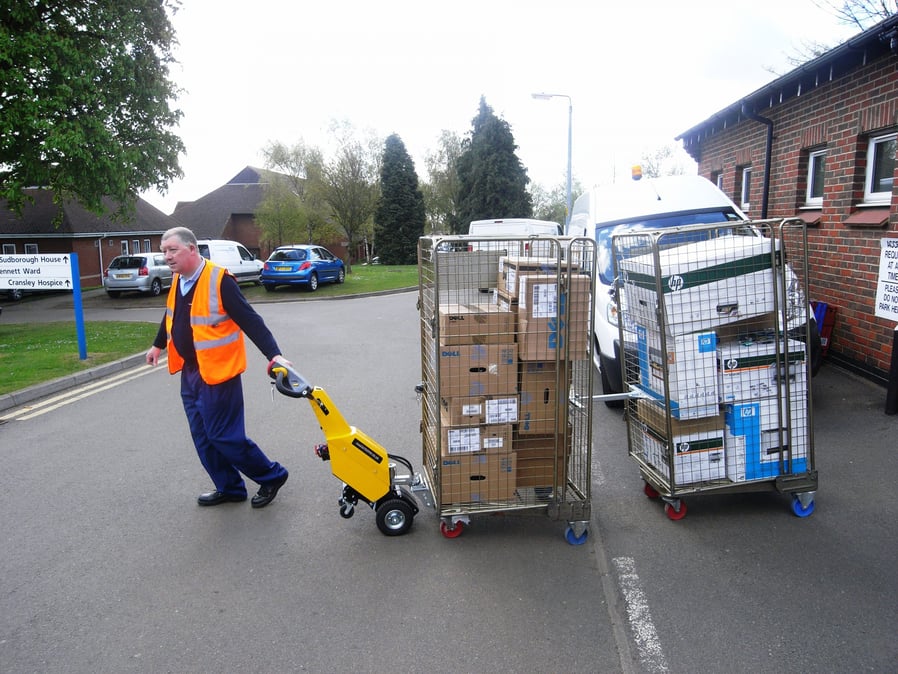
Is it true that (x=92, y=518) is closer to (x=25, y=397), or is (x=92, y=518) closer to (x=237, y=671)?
(x=237, y=671)

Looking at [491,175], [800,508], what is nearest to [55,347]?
[800,508]

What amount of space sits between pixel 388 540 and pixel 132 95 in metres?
17.3

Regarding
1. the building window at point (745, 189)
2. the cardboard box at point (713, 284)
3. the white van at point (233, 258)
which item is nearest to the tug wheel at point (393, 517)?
the cardboard box at point (713, 284)

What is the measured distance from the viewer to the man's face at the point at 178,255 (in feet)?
15.1

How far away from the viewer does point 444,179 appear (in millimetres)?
54000

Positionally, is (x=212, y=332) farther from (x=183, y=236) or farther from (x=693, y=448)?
(x=693, y=448)

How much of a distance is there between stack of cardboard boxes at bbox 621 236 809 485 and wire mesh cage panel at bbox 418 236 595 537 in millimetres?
527

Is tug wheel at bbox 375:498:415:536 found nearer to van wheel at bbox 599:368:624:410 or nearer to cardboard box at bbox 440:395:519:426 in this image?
cardboard box at bbox 440:395:519:426

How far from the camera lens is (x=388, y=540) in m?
4.40

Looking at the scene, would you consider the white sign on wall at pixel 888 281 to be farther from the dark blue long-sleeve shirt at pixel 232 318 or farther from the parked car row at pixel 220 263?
the parked car row at pixel 220 263

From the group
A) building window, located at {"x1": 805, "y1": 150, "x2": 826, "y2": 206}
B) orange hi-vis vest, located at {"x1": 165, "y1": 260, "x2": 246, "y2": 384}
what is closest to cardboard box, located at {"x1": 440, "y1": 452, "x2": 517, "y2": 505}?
orange hi-vis vest, located at {"x1": 165, "y1": 260, "x2": 246, "y2": 384}

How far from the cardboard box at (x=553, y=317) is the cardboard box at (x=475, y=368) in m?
0.11

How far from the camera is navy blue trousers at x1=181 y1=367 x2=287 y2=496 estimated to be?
468 centimetres

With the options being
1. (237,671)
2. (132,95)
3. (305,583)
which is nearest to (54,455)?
(305,583)
